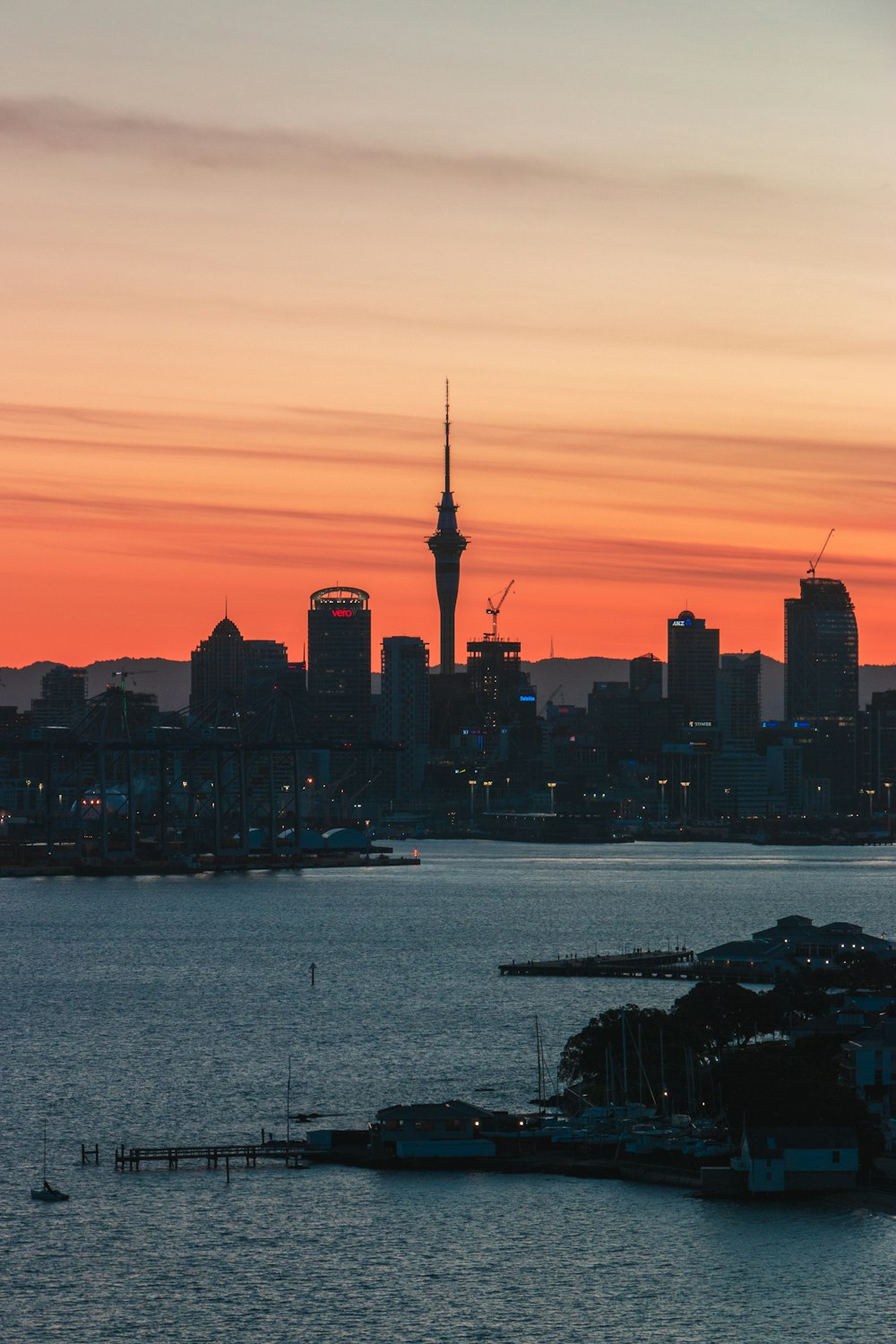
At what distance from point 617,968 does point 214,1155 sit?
4322 cm

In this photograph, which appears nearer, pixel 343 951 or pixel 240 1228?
pixel 240 1228

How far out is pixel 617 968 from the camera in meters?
87.6

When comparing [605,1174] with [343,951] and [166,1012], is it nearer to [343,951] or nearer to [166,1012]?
Answer: [166,1012]

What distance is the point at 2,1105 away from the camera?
5328 centimetres

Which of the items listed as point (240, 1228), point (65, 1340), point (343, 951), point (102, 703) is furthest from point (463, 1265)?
point (102, 703)

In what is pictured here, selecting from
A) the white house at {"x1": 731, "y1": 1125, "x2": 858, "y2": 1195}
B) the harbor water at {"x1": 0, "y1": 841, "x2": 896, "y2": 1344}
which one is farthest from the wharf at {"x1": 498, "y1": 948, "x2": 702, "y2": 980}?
the white house at {"x1": 731, "y1": 1125, "x2": 858, "y2": 1195}

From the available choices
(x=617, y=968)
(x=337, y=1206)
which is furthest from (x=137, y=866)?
(x=337, y=1206)

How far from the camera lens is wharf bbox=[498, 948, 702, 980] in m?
85.8

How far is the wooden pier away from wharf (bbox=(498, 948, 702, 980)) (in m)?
39.8

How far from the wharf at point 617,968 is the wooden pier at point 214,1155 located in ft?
131

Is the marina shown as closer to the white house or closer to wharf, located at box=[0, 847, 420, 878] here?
the white house

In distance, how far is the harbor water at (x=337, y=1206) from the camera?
36594 mm

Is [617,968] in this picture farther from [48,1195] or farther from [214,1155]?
[48,1195]

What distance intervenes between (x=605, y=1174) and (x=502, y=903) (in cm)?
9156
